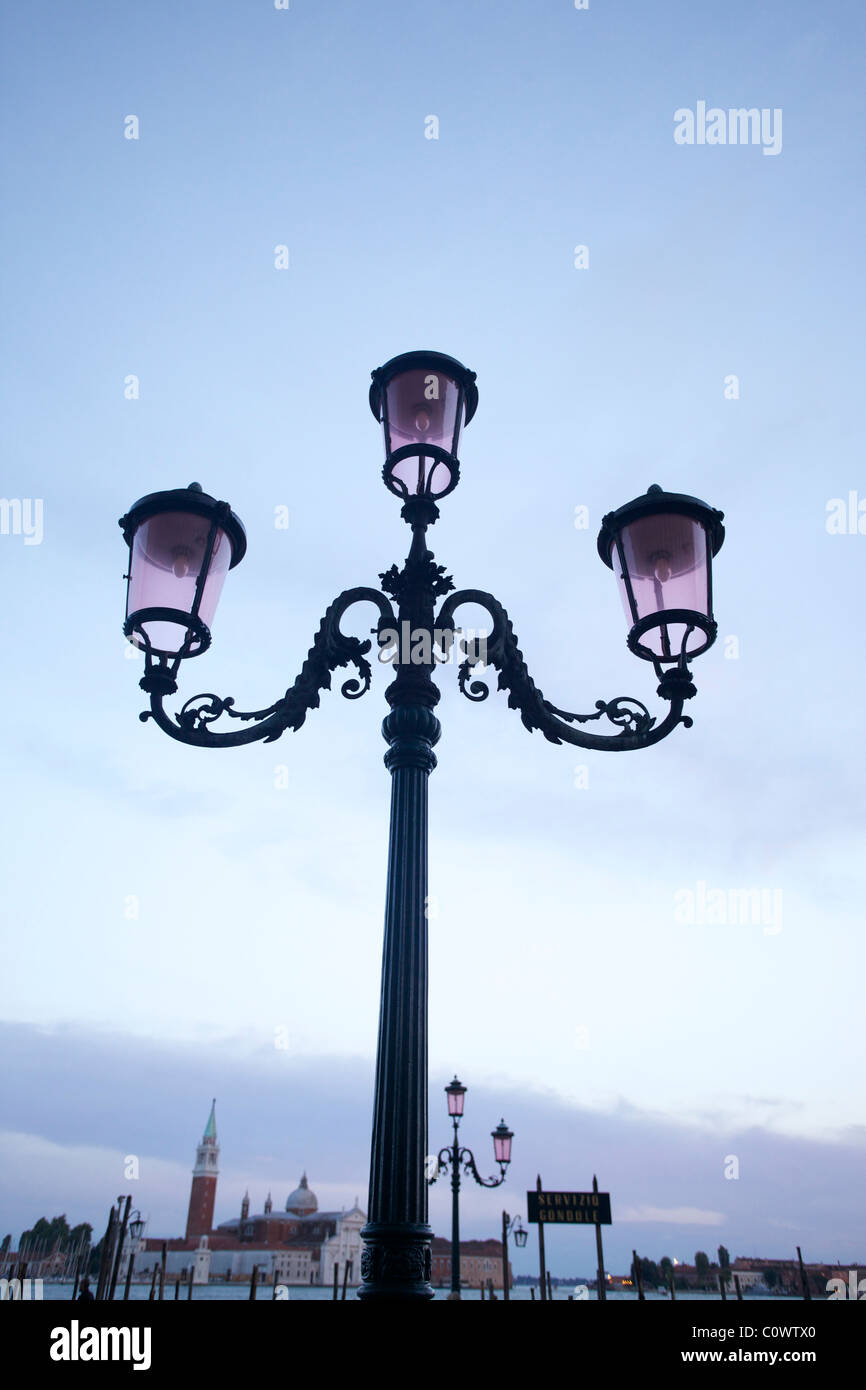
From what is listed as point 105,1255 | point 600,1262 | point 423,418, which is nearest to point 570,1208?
point 600,1262

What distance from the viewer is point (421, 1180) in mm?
3041

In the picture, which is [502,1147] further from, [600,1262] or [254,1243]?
[254,1243]

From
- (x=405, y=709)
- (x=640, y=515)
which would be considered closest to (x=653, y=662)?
(x=640, y=515)

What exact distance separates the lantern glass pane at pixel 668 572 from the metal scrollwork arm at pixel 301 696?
121 centimetres

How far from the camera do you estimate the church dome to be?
127875mm

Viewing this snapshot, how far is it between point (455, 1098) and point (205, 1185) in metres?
127

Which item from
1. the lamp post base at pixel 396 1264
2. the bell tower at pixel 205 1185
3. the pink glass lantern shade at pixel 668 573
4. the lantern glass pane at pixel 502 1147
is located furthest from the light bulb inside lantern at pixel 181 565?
the bell tower at pixel 205 1185

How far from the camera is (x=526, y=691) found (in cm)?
421

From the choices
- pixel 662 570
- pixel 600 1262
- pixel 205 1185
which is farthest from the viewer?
pixel 205 1185

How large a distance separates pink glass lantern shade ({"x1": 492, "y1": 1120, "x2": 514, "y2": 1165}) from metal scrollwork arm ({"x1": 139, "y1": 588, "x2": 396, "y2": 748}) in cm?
1684

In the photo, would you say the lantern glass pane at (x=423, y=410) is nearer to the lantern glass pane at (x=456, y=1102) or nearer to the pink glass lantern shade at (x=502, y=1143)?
the lantern glass pane at (x=456, y=1102)
